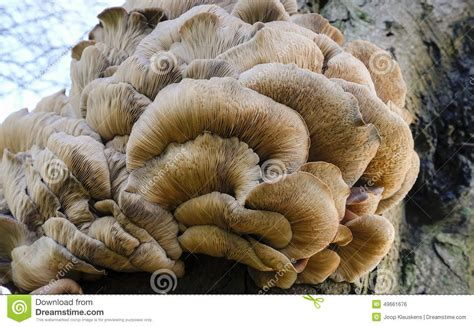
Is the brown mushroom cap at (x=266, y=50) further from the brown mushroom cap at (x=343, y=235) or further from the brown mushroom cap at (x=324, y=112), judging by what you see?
the brown mushroom cap at (x=343, y=235)

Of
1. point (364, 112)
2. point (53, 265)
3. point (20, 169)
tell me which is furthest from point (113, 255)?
point (364, 112)

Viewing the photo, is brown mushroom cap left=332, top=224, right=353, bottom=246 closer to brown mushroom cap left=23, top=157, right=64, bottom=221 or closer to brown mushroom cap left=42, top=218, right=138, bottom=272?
brown mushroom cap left=42, top=218, right=138, bottom=272

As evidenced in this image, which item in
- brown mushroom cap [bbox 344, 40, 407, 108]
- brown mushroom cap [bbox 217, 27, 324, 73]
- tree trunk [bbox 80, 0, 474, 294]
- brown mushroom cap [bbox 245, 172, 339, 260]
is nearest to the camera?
brown mushroom cap [bbox 245, 172, 339, 260]

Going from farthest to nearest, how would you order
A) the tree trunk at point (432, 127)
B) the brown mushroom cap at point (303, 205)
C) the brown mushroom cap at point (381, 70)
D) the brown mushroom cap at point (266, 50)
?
the tree trunk at point (432, 127), the brown mushroom cap at point (381, 70), the brown mushroom cap at point (266, 50), the brown mushroom cap at point (303, 205)

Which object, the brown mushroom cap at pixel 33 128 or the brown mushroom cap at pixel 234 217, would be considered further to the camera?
the brown mushroom cap at pixel 33 128

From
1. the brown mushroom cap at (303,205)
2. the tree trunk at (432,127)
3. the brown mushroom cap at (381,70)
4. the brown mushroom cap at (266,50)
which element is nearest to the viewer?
the brown mushroom cap at (303,205)

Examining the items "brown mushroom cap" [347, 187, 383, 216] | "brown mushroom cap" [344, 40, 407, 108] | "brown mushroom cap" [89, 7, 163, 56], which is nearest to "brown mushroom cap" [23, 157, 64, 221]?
"brown mushroom cap" [89, 7, 163, 56]
